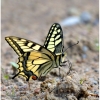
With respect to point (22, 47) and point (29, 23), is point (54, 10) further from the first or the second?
point (22, 47)

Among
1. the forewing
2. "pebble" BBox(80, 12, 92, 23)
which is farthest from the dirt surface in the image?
the forewing

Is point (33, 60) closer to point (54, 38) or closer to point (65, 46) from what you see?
point (54, 38)

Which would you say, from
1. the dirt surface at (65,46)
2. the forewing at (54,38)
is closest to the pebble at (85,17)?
the dirt surface at (65,46)

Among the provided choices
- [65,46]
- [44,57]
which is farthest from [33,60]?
[65,46]

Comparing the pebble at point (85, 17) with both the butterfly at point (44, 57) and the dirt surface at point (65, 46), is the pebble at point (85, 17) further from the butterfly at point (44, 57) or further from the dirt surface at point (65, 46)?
the butterfly at point (44, 57)

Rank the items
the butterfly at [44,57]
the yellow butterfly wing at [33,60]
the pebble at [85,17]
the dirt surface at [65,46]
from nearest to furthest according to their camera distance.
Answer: the dirt surface at [65,46] → the yellow butterfly wing at [33,60] → the butterfly at [44,57] → the pebble at [85,17]

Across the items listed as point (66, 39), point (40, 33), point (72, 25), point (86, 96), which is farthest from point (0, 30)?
point (86, 96)
